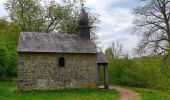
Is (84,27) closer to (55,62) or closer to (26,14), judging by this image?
(55,62)

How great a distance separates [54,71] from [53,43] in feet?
9.20

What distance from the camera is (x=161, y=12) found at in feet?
95.6

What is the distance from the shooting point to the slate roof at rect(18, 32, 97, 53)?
27.2 metres

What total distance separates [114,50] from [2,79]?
3668 cm

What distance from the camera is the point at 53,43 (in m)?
28.6

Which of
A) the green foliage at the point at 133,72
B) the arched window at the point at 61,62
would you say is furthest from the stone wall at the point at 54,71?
the green foliage at the point at 133,72

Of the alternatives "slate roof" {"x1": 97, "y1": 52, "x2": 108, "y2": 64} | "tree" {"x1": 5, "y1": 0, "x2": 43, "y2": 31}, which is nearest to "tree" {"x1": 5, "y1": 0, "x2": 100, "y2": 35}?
"tree" {"x1": 5, "y1": 0, "x2": 43, "y2": 31}

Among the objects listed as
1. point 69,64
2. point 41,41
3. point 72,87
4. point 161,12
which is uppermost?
point 161,12

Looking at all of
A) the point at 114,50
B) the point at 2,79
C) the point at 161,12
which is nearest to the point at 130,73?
the point at 161,12

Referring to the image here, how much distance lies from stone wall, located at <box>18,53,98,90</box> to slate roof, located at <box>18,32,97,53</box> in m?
0.49

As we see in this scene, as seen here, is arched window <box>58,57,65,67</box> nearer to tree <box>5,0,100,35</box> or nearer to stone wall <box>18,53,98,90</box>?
stone wall <box>18,53,98,90</box>

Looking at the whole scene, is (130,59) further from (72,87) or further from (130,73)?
(72,87)

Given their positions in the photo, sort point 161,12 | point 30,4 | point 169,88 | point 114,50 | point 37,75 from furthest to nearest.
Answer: point 114,50
point 30,4
point 161,12
point 37,75
point 169,88

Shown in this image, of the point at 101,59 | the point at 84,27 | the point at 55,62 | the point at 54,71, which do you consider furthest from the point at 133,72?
the point at 54,71
